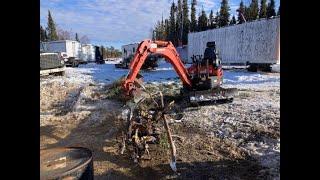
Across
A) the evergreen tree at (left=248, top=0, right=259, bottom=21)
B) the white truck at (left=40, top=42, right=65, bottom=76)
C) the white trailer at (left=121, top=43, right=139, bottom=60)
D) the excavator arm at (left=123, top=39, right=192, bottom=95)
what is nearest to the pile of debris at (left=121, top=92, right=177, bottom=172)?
the excavator arm at (left=123, top=39, right=192, bottom=95)

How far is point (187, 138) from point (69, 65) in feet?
104

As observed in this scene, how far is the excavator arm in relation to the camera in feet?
27.4

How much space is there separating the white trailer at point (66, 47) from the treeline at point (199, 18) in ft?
48.9

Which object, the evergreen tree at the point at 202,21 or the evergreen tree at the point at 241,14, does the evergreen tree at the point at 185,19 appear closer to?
the evergreen tree at the point at 202,21

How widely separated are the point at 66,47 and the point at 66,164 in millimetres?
37618

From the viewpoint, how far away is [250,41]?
25578 mm

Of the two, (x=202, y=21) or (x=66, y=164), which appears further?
(x=202, y=21)

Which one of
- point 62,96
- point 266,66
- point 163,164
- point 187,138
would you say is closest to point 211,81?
point 187,138

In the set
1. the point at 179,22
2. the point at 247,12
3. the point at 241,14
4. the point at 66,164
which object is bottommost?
the point at 66,164

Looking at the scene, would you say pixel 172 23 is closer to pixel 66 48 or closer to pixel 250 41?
pixel 66 48

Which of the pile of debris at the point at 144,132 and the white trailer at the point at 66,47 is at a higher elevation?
the white trailer at the point at 66,47

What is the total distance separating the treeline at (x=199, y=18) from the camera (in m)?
47.1

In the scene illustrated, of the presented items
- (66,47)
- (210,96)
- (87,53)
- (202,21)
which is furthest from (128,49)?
(210,96)

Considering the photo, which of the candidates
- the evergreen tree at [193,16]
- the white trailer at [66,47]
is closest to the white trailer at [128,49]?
the white trailer at [66,47]
